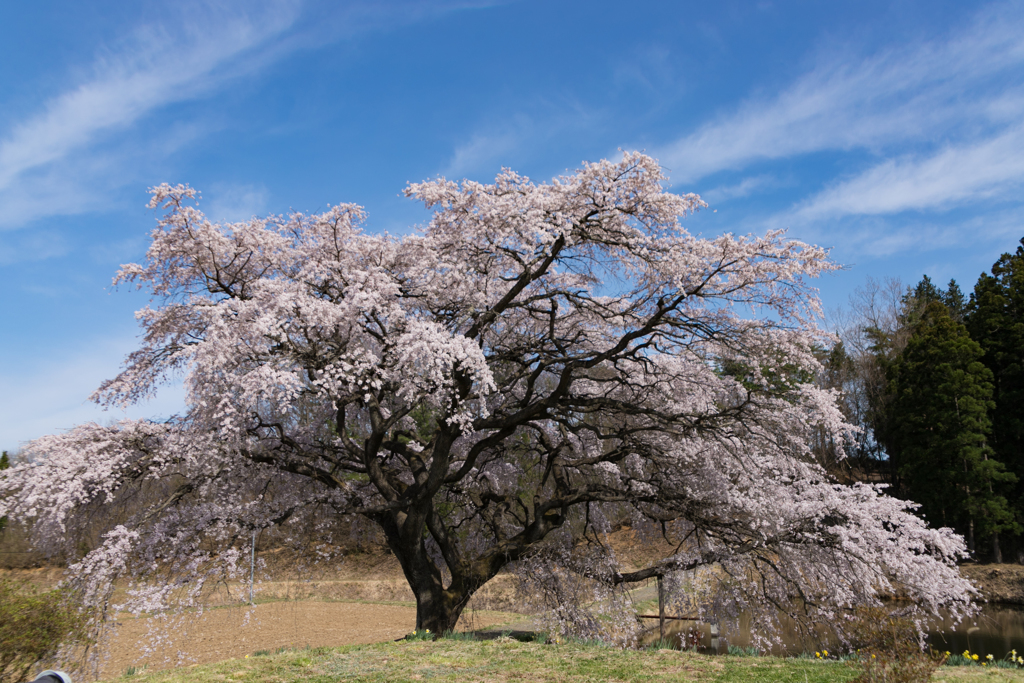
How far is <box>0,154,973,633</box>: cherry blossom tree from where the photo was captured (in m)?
8.34

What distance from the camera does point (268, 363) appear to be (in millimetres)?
7707

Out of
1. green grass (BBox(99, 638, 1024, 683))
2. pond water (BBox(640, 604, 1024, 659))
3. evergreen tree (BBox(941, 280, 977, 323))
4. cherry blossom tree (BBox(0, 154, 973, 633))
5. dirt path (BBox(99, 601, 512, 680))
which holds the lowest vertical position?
pond water (BBox(640, 604, 1024, 659))

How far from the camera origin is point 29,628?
21.1ft

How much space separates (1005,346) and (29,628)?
3175cm

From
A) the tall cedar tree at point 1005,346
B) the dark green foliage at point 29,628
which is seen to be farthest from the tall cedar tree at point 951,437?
the dark green foliage at point 29,628

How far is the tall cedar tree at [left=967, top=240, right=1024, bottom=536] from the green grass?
22.0m

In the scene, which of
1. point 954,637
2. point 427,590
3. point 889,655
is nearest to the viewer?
point 889,655

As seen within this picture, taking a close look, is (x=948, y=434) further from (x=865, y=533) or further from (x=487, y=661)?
(x=487, y=661)

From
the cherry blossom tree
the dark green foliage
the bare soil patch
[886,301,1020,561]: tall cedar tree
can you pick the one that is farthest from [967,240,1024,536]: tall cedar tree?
the dark green foliage

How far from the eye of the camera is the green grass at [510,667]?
582 centimetres

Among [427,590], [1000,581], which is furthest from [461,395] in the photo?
[1000,581]

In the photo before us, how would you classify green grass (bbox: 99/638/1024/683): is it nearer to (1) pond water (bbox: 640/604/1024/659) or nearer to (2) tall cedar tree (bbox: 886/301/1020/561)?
(1) pond water (bbox: 640/604/1024/659)

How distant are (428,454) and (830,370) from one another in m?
28.6

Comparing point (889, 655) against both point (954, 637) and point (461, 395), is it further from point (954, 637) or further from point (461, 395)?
point (954, 637)
